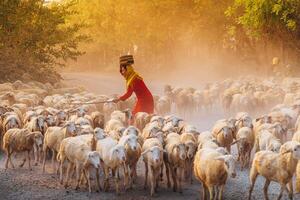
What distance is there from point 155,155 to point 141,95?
5.60 m

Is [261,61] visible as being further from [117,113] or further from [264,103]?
[117,113]

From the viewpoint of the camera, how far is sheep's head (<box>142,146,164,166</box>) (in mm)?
11516

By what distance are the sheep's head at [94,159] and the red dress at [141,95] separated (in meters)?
5.10

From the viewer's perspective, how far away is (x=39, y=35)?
3025cm

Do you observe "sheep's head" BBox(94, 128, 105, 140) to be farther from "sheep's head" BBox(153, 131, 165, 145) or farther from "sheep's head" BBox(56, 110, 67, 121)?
"sheep's head" BBox(56, 110, 67, 121)

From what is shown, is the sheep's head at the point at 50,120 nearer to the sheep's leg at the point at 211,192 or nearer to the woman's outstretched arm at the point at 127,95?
the woman's outstretched arm at the point at 127,95

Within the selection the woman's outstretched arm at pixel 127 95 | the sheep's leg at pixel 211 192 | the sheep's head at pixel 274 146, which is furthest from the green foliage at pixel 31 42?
the sheep's leg at pixel 211 192

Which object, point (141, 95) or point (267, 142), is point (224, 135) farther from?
point (141, 95)

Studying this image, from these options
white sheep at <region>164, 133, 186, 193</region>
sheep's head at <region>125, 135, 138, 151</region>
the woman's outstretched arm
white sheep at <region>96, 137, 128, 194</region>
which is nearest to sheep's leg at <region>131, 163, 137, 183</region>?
white sheep at <region>96, 137, 128, 194</region>

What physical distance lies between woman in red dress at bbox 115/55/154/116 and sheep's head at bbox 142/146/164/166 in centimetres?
472

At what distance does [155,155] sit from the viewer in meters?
11.5

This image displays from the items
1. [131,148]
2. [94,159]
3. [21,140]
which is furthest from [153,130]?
[21,140]

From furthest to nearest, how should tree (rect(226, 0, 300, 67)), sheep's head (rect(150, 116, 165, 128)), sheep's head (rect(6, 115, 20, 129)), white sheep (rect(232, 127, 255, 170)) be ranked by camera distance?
tree (rect(226, 0, 300, 67)), sheep's head (rect(150, 116, 165, 128)), sheep's head (rect(6, 115, 20, 129)), white sheep (rect(232, 127, 255, 170))

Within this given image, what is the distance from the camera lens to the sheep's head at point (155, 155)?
11.5 meters
